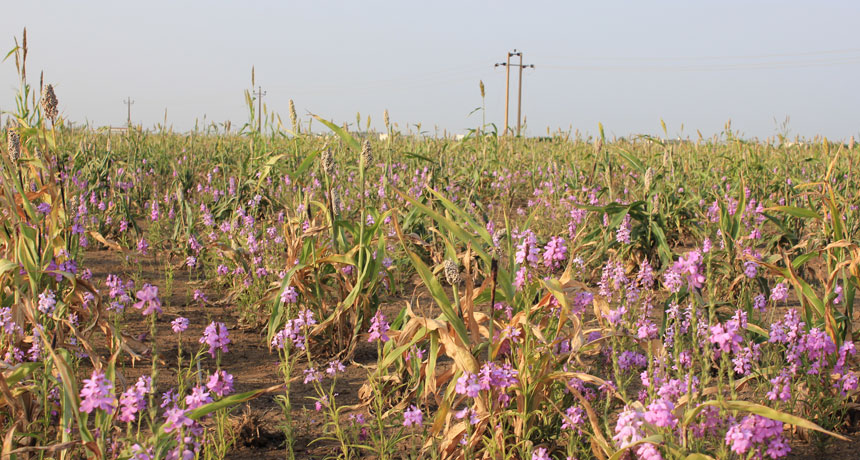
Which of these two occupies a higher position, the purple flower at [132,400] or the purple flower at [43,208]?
the purple flower at [43,208]

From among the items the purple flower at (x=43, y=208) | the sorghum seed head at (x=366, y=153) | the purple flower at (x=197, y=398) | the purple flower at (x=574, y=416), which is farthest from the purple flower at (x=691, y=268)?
the purple flower at (x=43, y=208)

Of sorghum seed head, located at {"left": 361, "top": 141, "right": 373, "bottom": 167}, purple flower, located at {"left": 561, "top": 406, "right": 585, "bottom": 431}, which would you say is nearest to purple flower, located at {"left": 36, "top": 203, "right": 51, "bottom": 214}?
sorghum seed head, located at {"left": 361, "top": 141, "right": 373, "bottom": 167}

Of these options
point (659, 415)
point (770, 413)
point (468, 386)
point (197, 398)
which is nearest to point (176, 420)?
point (197, 398)

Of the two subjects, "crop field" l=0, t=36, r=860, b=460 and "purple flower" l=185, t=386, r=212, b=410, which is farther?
"crop field" l=0, t=36, r=860, b=460

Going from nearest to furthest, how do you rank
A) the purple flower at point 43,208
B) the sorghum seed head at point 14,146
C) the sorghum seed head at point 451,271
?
the sorghum seed head at point 451,271
the sorghum seed head at point 14,146
the purple flower at point 43,208

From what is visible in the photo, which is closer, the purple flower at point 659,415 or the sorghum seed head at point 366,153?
the purple flower at point 659,415

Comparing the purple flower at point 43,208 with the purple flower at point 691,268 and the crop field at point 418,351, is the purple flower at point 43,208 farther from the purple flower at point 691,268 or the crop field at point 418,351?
the purple flower at point 691,268

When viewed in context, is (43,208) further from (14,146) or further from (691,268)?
(691,268)

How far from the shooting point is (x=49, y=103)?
8.14 feet

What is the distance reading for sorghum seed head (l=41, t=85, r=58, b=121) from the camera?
2.47 m

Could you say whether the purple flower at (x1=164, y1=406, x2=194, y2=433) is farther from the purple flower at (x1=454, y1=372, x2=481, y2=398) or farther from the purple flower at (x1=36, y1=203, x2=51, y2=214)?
the purple flower at (x1=36, y1=203, x2=51, y2=214)

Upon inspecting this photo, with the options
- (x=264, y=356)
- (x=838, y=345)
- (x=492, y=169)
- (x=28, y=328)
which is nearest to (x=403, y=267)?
(x=264, y=356)

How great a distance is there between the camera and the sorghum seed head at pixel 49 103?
97.3 inches

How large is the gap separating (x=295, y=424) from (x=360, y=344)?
0.86 meters
